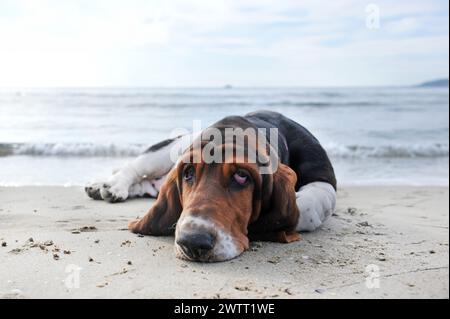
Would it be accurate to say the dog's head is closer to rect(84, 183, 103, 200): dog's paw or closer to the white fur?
the white fur

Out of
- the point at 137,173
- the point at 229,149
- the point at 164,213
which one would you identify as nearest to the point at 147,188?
the point at 137,173

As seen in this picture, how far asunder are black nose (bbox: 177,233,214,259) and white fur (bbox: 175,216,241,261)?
35 mm

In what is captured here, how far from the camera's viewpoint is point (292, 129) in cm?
552

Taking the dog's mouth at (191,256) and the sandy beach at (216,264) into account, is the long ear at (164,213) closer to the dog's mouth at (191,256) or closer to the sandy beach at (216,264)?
the sandy beach at (216,264)

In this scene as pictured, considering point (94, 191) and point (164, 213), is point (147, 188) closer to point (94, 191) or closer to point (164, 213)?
point (94, 191)

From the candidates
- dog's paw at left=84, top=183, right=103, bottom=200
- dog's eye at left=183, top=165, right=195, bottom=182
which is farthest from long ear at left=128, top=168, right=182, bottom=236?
dog's paw at left=84, top=183, right=103, bottom=200

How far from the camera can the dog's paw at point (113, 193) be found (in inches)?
251

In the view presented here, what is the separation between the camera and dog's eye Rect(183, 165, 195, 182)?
3.96 metres

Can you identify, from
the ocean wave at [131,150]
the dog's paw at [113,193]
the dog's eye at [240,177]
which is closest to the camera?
the dog's eye at [240,177]

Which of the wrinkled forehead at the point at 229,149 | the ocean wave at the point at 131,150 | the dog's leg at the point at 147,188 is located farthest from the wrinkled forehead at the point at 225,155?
the ocean wave at the point at 131,150

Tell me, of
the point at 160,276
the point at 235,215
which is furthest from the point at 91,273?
the point at 235,215

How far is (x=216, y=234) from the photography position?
11.8 feet
